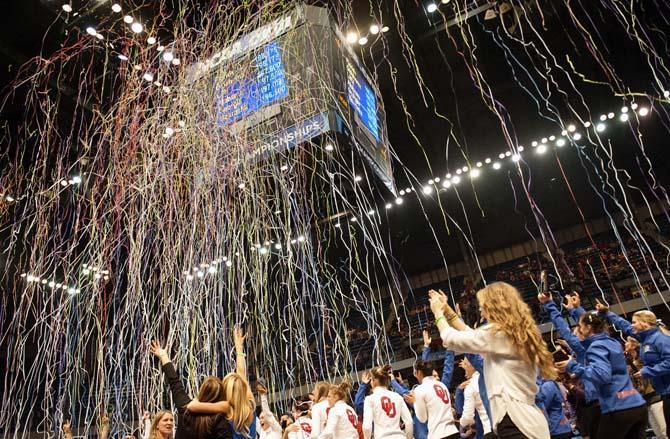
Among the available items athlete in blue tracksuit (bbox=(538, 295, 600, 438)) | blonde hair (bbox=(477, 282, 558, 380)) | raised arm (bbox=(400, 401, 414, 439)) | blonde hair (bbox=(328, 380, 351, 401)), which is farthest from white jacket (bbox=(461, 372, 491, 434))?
blonde hair (bbox=(477, 282, 558, 380))

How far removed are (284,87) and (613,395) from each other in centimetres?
382

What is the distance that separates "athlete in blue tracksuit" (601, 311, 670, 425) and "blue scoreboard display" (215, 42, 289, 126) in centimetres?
383

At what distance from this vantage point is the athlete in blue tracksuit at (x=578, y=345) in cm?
385

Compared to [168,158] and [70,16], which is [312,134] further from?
[70,16]

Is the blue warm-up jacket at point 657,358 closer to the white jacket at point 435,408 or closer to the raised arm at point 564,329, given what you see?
the raised arm at point 564,329

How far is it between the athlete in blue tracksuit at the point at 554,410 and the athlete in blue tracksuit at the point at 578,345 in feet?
0.79

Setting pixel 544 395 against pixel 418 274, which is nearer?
pixel 544 395

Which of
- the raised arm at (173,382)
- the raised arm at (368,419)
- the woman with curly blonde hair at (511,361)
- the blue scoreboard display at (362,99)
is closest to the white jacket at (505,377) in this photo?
the woman with curly blonde hair at (511,361)

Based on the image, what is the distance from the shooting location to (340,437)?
497cm

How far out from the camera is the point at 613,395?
3496 millimetres

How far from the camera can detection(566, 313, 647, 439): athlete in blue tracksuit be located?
3396 mm

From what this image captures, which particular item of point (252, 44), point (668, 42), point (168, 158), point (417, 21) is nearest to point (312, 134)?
point (252, 44)

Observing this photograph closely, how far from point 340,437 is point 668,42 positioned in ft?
29.3

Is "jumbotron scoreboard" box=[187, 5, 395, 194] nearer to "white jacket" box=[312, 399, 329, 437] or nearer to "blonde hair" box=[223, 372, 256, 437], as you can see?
"blonde hair" box=[223, 372, 256, 437]
